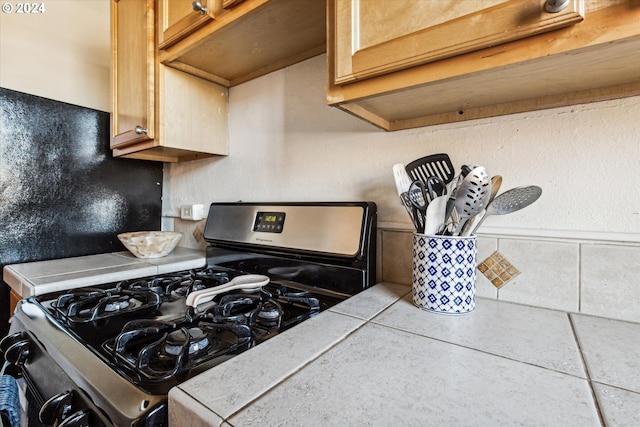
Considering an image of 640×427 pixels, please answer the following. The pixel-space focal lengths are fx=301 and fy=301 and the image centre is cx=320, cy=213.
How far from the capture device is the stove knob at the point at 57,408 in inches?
17.4

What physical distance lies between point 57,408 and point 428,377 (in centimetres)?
53

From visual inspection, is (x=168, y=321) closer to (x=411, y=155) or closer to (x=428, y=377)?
(x=428, y=377)

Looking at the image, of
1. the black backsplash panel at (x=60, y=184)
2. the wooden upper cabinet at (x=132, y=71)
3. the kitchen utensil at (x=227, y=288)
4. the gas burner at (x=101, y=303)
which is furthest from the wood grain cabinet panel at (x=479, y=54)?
the black backsplash panel at (x=60, y=184)

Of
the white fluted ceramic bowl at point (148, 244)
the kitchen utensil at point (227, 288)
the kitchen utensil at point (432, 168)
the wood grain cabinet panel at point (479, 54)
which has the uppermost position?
the wood grain cabinet panel at point (479, 54)

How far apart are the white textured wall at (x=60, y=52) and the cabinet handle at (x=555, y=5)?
1648 mm

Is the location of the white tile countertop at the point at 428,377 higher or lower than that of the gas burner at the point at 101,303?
higher

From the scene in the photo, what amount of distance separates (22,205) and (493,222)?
159 cm

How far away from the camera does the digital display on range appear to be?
3.05ft

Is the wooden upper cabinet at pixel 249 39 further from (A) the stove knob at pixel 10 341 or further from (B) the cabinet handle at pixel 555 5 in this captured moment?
(A) the stove knob at pixel 10 341

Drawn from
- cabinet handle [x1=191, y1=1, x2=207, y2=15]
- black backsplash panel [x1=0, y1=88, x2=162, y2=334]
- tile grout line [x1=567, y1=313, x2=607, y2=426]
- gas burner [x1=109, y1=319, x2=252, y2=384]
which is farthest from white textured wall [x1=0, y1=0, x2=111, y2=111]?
tile grout line [x1=567, y1=313, x2=607, y2=426]

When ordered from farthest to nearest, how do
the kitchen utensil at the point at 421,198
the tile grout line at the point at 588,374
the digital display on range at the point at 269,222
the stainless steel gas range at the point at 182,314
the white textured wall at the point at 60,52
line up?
1. the white textured wall at the point at 60,52
2. the digital display on range at the point at 269,222
3. the kitchen utensil at the point at 421,198
4. the stainless steel gas range at the point at 182,314
5. the tile grout line at the point at 588,374

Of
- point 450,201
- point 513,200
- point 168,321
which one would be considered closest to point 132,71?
point 168,321

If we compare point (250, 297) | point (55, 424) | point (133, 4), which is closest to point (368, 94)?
point (250, 297)

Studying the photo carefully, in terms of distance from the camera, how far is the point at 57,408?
44cm
